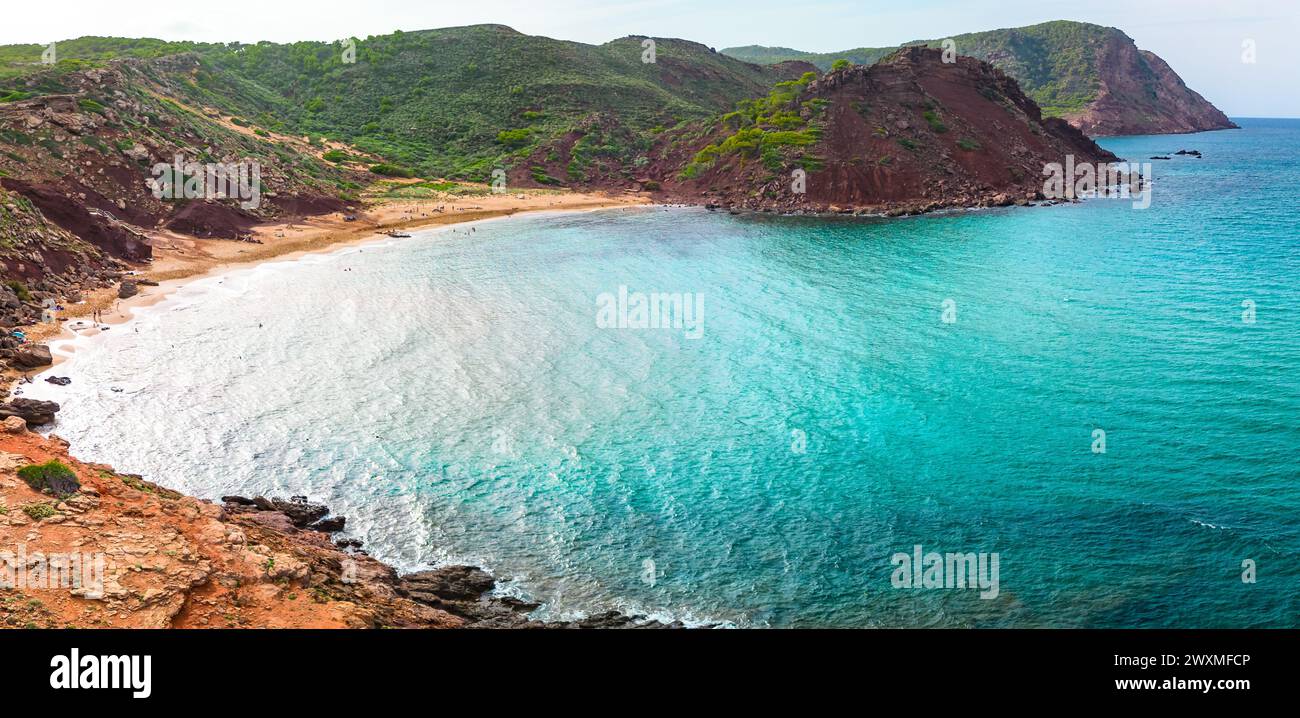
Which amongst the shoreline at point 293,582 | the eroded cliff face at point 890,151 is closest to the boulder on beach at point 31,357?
the shoreline at point 293,582

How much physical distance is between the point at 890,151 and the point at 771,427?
7378 centimetres

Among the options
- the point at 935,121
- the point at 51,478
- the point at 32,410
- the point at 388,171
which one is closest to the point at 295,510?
the point at 51,478

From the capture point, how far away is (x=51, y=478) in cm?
2248

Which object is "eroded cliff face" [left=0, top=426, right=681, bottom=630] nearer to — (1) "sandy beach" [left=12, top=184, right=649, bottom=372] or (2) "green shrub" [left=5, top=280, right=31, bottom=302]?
(1) "sandy beach" [left=12, top=184, right=649, bottom=372]

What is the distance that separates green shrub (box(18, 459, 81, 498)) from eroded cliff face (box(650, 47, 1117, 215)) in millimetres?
79579

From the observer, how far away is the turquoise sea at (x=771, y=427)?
22.9 metres

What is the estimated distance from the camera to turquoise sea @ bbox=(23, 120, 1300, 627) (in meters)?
22.9

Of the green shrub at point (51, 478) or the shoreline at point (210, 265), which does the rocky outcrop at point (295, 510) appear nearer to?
the green shrub at point (51, 478)

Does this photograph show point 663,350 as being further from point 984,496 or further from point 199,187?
point 199,187

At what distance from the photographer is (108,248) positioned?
5575 centimetres

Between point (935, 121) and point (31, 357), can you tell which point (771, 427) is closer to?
point (31, 357)

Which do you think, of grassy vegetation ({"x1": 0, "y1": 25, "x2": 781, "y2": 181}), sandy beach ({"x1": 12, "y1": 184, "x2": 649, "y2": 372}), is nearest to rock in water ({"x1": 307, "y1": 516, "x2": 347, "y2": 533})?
sandy beach ({"x1": 12, "y1": 184, "x2": 649, "y2": 372})
